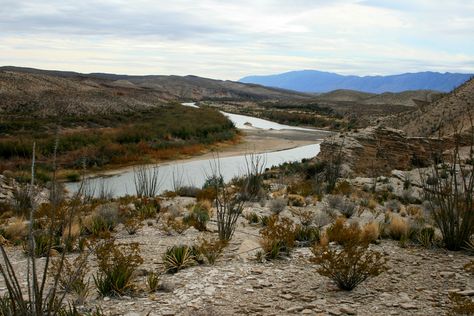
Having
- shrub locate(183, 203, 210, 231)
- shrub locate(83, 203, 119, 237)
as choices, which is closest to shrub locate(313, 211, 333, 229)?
shrub locate(183, 203, 210, 231)

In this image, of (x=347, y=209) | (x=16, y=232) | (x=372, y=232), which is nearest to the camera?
(x=372, y=232)

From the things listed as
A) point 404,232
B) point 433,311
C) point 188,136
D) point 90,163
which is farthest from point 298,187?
point 188,136

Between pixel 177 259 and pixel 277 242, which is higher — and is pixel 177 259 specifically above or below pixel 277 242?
below

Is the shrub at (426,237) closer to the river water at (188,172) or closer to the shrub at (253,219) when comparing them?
the shrub at (253,219)

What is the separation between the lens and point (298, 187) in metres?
18.3

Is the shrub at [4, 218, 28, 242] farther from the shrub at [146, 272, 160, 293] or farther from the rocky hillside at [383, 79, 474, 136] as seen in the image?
the rocky hillside at [383, 79, 474, 136]

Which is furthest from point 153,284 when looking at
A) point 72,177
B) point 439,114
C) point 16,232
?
point 439,114

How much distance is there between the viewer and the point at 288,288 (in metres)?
6.43

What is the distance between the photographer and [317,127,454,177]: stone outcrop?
934 inches

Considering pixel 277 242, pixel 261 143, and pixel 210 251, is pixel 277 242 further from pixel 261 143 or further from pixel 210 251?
pixel 261 143

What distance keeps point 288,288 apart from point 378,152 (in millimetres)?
19217

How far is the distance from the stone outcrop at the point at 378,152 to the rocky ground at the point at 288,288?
15745 mm

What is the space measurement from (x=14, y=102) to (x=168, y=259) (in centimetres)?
4749

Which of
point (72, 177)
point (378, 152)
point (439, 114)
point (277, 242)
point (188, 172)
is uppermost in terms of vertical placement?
point (439, 114)
